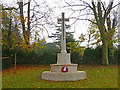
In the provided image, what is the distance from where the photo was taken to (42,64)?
56.7 ft

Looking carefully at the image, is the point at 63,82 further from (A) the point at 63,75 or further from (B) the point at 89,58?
(B) the point at 89,58

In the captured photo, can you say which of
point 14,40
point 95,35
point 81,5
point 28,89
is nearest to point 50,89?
point 28,89

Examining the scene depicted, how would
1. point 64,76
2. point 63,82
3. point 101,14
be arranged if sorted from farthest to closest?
1. point 101,14
2. point 64,76
3. point 63,82

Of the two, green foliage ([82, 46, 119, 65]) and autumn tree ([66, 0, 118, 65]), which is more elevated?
autumn tree ([66, 0, 118, 65])

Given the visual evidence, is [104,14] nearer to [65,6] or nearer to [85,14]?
[85,14]

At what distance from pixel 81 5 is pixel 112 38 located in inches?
227

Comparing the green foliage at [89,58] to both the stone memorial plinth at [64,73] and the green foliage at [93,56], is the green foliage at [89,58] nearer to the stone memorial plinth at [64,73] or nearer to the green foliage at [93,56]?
the green foliage at [93,56]

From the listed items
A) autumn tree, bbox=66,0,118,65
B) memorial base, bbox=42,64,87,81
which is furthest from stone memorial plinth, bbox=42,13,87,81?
autumn tree, bbox=66,0,118,65

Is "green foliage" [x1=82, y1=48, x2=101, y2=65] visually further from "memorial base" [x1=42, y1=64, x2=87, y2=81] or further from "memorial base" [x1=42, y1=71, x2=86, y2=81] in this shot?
"memorial base" [x1=42, y1=71, x2=86, y2=81]

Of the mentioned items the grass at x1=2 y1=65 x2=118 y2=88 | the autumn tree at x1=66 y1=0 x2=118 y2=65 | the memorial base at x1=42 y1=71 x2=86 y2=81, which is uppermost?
the autumn tree at x1=66 y1=0 x2=118 y2=65

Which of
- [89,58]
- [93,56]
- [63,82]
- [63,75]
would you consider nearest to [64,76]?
[63,75]

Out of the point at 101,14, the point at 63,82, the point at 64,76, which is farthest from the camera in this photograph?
the point at 101,14

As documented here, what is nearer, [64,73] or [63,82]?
[63,82]

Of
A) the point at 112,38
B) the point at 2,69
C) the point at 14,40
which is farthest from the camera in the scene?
the point at 112,38
